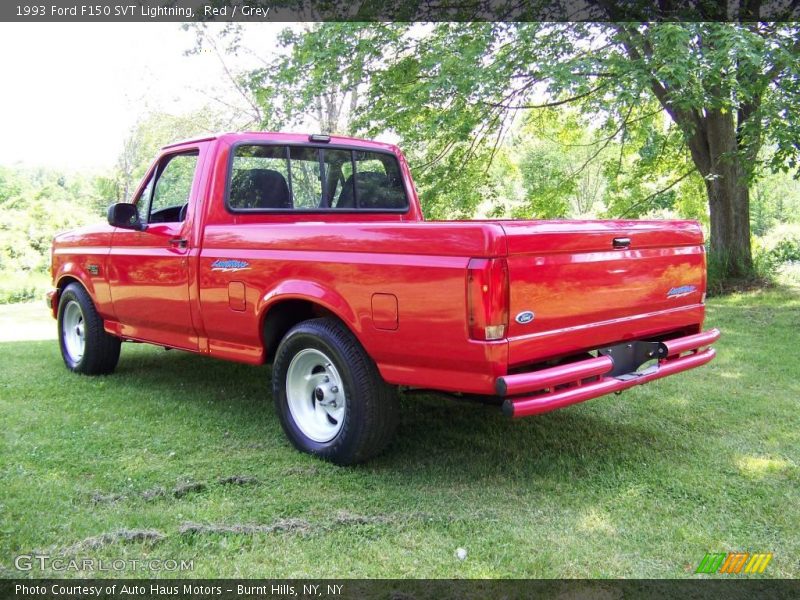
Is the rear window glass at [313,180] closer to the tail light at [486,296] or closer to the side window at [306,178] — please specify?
the side window at [306,178]

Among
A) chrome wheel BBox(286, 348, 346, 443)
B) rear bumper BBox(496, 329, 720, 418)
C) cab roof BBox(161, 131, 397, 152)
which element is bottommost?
chrome wheel BBox(286, 348, 346, 443)

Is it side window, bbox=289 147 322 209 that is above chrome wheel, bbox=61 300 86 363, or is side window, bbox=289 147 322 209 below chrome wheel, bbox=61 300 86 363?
above

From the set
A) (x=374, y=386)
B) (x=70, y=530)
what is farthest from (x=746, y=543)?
(x=70, y=530)

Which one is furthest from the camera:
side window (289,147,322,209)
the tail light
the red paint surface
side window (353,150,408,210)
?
side window (353,150,408,210)

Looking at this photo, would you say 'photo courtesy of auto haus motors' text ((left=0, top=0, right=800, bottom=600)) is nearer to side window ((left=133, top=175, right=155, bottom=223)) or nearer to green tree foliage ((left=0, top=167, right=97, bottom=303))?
side window ((left=133, top=175, right=155, bottom=223))

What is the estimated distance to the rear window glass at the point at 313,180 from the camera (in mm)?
4844

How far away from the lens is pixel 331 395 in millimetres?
4074

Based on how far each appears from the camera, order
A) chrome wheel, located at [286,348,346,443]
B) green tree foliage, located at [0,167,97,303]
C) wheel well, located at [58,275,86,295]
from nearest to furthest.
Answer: chrome wheel, located at [286,348,346,443]
wheel well, located at [58,275,86,295]
green tree foliage, located at [0,167,97,303]

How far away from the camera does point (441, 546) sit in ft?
9.90

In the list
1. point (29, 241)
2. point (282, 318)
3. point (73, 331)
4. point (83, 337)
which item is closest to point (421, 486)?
point (282, 318)

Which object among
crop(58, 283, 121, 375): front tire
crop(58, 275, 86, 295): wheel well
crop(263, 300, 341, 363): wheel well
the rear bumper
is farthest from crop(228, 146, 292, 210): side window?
the rear bumper

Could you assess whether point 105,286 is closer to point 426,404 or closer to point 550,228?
point 426,404

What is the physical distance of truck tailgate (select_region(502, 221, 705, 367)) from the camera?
3.29 meters

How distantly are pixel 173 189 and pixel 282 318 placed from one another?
1693 mm
